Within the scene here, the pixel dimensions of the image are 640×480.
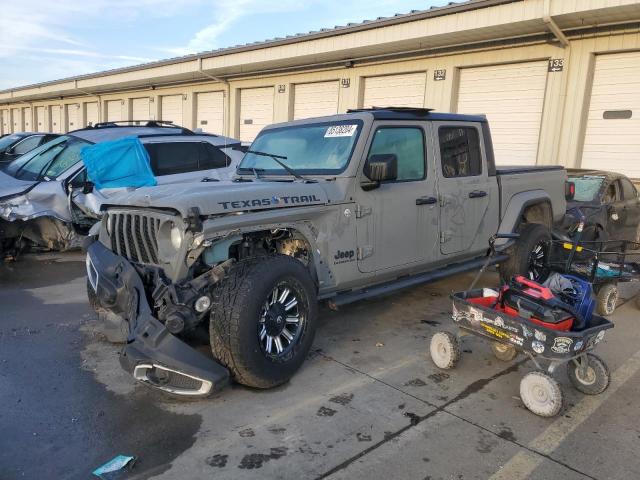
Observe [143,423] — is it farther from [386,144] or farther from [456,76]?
[456,76]

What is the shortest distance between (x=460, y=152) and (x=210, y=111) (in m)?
17.9

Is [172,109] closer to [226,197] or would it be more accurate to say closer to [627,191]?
[627,191]

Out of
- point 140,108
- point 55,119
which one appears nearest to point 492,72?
point 140,108

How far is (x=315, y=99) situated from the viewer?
17.4m

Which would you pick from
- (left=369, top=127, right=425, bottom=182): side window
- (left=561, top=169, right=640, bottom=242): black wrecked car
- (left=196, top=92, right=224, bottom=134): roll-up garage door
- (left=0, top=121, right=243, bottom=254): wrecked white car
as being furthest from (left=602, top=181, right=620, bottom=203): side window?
(left=196, top=92, right=224, bottom=134): roll-up garage door

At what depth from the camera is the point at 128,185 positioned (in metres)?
7.38

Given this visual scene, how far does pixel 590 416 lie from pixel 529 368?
0.82m

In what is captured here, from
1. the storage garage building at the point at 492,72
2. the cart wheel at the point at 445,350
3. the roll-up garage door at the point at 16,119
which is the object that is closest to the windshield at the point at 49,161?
the cart wheel at the point at 445,350

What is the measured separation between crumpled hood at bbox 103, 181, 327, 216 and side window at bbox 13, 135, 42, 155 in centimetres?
1021

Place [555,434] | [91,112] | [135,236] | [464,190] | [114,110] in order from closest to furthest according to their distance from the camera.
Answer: [555,434], [135,236], [464,190], [114,110], [91,112]

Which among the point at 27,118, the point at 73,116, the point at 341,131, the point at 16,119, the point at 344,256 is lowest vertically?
the point at 344,256

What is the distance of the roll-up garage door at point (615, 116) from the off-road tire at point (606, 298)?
6696 millimetres

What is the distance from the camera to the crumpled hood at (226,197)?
353 centimetres

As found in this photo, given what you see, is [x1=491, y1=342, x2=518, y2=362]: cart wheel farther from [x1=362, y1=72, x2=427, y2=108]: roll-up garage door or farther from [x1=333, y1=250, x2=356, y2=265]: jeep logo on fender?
[x1=362, y1=72, x2=427, y2=108]: roll-up garage door
